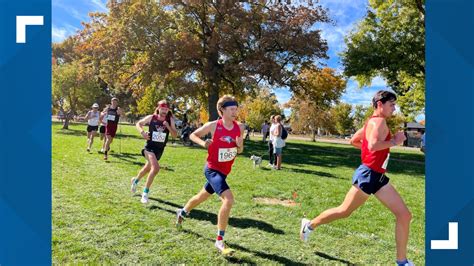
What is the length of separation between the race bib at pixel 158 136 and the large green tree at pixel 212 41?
50.8 feet

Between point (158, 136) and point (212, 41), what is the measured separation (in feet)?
52.5

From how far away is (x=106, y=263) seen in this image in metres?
4.18

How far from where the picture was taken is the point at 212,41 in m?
22.2

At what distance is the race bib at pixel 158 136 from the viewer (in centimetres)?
727

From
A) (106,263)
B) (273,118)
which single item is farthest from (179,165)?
(106,263)

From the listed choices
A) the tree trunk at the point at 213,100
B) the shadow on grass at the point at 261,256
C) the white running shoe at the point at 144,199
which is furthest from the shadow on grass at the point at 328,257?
the tree trunk at the point at 213,100

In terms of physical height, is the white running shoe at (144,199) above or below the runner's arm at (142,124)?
below

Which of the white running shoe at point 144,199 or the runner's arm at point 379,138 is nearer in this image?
the runner's arm at point 379,138

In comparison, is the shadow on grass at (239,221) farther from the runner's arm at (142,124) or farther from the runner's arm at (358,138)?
the runner's arm at (358,138)

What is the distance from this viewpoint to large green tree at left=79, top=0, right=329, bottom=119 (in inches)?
885

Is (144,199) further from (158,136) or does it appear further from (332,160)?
(332,160)
